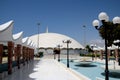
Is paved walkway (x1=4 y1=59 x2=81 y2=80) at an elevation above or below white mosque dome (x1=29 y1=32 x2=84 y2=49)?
below

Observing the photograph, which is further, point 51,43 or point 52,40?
point 52,40

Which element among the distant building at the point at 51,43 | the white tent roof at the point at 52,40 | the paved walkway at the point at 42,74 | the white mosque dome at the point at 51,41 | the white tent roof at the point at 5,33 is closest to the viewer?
the white tent roof at the point at 5,33

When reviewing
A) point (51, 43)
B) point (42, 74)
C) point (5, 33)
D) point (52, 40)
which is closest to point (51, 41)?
point (52, 40)

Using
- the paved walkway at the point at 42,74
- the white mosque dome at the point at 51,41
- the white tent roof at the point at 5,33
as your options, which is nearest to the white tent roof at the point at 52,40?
the white mosque dome at the point at 51,41

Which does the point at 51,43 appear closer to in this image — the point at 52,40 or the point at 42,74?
the point at 52,40

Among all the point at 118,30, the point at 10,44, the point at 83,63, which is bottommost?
the point at 83,63

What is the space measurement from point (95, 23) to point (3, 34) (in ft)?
18.6

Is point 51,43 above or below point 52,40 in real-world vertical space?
below

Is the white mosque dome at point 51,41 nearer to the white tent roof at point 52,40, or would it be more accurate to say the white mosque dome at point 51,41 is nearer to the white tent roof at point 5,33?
the white tent roof at point 52,40

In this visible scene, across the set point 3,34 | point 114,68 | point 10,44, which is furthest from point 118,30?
point 3,34

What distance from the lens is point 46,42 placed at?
8662 centimetres

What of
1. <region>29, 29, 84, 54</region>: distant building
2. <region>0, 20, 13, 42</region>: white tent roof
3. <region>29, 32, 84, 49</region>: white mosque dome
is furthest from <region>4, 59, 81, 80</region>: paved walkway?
<region>29, 32, 84, 49</region>: white mosque dome

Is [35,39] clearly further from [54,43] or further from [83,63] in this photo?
[83,63]

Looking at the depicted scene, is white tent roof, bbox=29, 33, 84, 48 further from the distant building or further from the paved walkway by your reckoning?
the paved walkway
